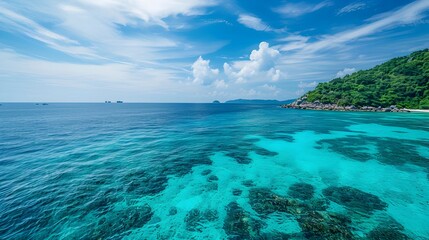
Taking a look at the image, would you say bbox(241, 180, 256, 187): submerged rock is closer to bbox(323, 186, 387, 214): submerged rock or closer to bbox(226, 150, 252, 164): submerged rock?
bbox(226, 150, 252, 164): submerged rock

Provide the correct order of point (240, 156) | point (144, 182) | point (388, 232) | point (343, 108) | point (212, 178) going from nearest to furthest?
point (388, 232), point (144, 182), point (212, 178), point (240, 156), point (343, 108)

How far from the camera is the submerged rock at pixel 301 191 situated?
1234 cm

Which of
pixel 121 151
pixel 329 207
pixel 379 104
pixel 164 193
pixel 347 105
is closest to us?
pixel 329 207

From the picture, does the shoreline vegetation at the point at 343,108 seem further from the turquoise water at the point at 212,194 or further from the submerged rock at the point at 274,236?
the submerged rock at the point at 274,236

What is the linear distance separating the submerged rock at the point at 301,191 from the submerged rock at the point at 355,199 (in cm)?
104

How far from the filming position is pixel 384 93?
315 ft

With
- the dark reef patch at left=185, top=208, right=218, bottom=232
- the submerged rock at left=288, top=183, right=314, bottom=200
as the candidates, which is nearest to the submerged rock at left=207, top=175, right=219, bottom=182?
the dark reef patch at left=185, top=208, right=218, bottom=232

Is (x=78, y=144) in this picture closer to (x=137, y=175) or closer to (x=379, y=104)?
(x=137, y=175)

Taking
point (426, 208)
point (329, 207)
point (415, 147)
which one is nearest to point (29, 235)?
point (329, 207)

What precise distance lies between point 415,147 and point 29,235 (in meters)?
41.3

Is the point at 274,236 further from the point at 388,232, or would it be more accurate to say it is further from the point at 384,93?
the point at 384,93

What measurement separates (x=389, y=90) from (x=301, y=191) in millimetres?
124027

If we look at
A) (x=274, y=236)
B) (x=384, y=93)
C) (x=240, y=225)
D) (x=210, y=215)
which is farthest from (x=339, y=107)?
(x=210, y=215)

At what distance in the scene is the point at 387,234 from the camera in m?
8.79
